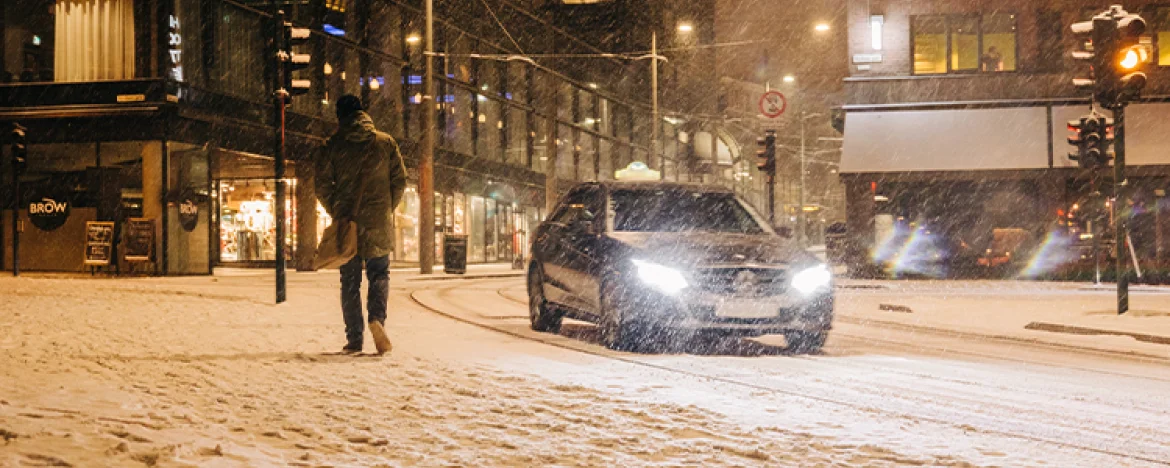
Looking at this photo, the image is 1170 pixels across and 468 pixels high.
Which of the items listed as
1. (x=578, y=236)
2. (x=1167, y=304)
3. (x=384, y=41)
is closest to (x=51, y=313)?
(x=578, y=236)

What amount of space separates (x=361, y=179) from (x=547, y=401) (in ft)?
9.16

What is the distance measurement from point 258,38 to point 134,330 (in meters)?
20.2

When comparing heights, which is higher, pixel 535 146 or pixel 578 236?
pixel 535 146

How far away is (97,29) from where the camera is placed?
2761 centimetres

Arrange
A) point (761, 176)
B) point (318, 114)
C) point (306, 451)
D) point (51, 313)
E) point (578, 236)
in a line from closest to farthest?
point (306, 451) → point (578, 236) → point (51, 313) → point (318, 114) → point (761, 176)

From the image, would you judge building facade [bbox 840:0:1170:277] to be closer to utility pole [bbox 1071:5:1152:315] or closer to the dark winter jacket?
utility pole [bbox 1071:5:1152:315]

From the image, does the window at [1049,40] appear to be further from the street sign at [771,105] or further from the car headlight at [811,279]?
the car headlight at [811,279]

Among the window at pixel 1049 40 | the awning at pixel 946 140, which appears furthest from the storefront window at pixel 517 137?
the window at pixel 1049 40

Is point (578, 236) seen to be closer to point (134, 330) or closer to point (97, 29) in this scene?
point (134, 330)

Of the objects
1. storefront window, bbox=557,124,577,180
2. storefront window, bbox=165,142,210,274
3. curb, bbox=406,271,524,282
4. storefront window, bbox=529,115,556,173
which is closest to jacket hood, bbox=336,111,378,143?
curb, bbox=406,271,524,282

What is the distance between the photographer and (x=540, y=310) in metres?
12.2

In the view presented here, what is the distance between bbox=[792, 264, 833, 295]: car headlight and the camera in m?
9.99

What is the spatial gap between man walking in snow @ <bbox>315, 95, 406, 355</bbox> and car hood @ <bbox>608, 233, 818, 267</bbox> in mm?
2183

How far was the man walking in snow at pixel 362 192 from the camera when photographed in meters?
8.99
